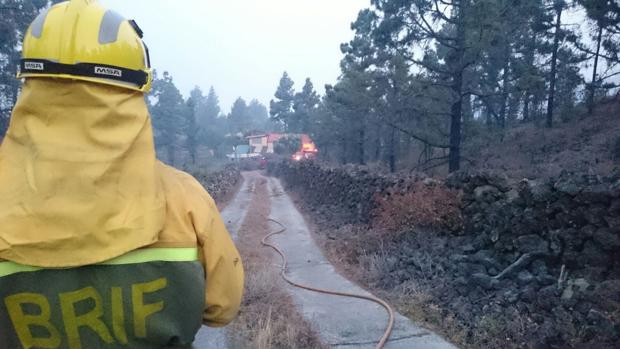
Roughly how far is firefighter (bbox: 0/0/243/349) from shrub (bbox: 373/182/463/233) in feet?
24.8

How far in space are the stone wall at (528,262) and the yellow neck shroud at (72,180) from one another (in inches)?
166

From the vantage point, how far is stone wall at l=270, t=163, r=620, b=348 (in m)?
4.38

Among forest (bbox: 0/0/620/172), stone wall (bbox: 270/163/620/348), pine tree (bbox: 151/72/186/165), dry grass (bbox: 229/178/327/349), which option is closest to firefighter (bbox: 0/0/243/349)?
dry grass (bbox: 229/178/327/349)

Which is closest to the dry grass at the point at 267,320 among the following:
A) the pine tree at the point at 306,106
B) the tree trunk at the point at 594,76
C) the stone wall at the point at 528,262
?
the stone wall at the point at 528,262

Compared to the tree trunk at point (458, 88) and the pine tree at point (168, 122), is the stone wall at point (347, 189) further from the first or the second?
the pine tree at point (168, 122)

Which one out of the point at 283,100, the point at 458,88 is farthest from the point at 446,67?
the point at 283,100

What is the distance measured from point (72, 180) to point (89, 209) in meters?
0.09

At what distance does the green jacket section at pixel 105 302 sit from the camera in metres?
1.26

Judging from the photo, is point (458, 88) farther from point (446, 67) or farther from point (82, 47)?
point (82, 47)

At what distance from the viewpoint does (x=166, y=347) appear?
1425mm

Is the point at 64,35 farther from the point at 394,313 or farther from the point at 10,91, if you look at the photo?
the point at 10,91

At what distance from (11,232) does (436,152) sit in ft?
80.8

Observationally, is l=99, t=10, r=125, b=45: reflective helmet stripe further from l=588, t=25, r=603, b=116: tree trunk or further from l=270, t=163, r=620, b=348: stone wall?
l=588, t=25, r=603, b=116: tree trunk

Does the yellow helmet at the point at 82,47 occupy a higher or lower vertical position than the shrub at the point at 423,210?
higher
